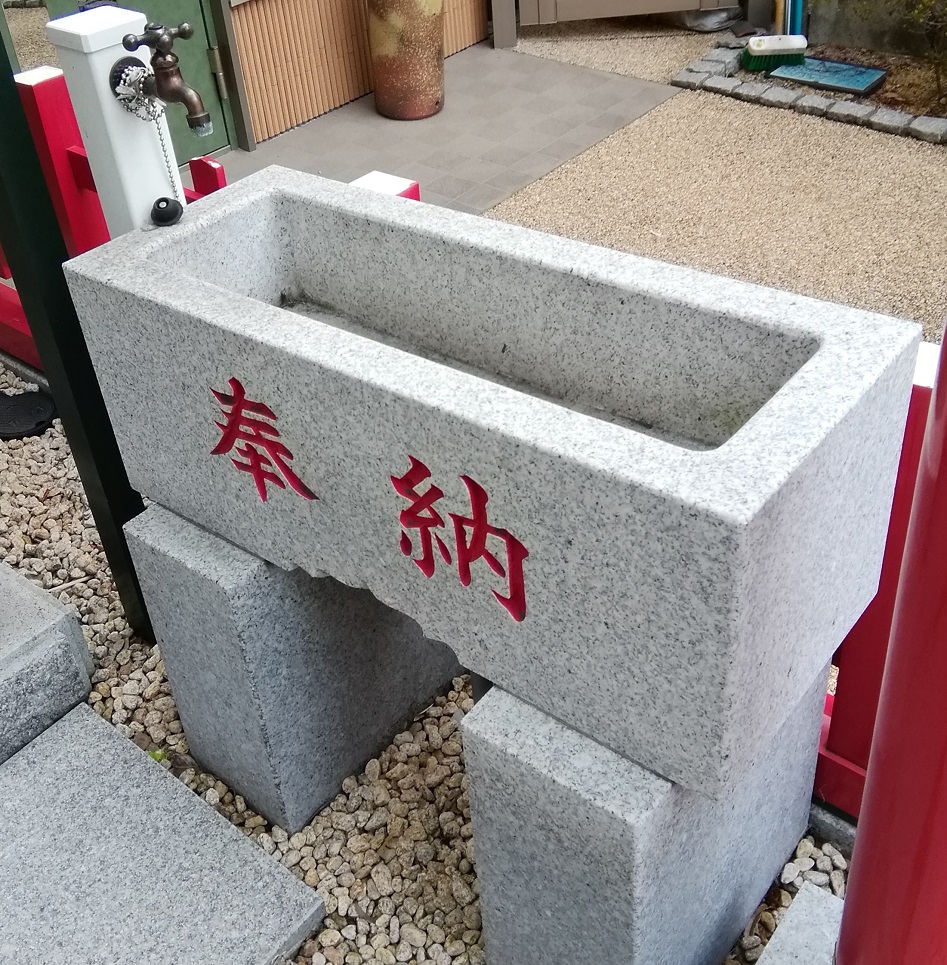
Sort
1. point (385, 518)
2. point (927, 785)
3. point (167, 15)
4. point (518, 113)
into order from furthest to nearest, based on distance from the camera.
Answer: point (518, 113) → point (167, 15) → point (385, 518) → point (927, 785)

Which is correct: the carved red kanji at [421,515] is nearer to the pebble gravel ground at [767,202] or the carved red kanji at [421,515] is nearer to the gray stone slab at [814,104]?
the pebble gravel ground at [767,202]

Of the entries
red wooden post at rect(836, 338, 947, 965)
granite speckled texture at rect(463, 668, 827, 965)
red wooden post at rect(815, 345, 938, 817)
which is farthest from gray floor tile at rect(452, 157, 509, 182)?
red wooden post at rect(836, 338, 947, 965)

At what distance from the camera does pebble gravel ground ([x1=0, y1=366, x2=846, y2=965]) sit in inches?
64.9

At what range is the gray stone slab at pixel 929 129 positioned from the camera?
13.2ft

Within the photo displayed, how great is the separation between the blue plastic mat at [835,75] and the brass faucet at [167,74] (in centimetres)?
363

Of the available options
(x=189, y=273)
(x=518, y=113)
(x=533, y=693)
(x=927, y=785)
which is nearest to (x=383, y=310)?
(x=189, y=273)

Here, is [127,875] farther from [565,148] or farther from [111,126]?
[565,148]

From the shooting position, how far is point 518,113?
4.52m

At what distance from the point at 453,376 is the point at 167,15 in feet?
10.8

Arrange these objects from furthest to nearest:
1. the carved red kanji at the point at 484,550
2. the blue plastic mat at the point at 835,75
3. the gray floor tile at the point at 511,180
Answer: the blue plastic mat at the point at 835,75
the gray floor tile at the point at 511,180
the carved red kanji at the point at 484,550

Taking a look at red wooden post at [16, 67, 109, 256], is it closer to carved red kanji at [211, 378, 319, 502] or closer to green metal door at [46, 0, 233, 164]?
carved red kanji at [211, 378, 319, 502]

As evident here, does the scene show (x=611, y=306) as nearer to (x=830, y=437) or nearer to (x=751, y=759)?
(x=830, y=437)

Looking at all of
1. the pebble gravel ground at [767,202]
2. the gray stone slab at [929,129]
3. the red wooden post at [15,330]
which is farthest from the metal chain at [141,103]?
the gray stone slab at [929,129]

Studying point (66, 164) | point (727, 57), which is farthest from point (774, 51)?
point (66, 164)
